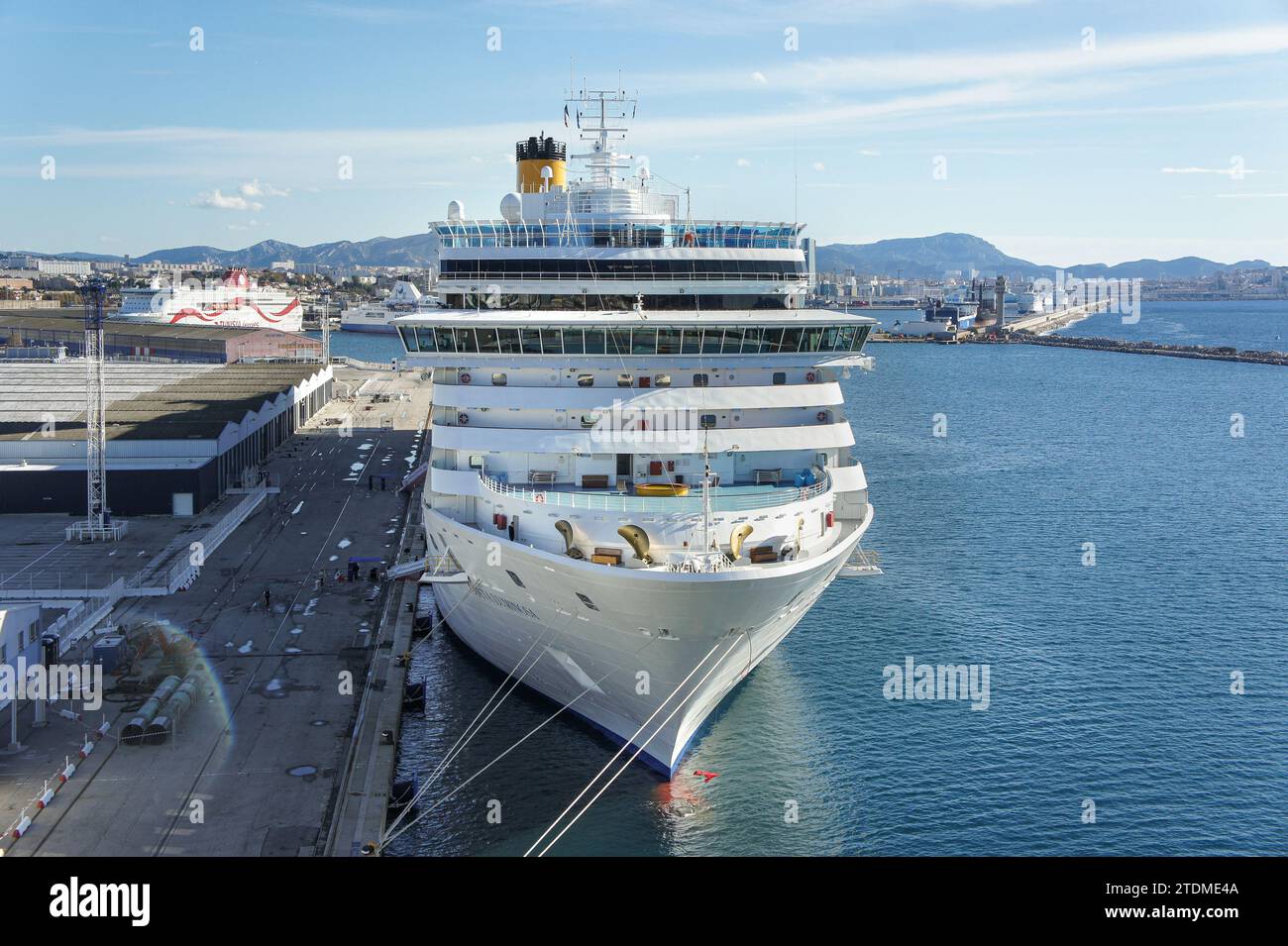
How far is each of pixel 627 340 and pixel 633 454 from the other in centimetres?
261

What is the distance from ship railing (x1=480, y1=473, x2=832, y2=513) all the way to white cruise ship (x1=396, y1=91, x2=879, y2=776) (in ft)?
0.22

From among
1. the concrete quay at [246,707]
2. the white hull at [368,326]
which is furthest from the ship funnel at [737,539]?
the white hull at [368,326]

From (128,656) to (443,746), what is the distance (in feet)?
25.9

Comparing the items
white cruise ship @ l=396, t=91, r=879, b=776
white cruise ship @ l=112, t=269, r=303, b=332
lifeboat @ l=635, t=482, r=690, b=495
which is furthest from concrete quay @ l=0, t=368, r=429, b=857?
white cruise ship @ l=112, t=269, r=303, b=332

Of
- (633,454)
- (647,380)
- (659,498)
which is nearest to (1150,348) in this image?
(647,380)

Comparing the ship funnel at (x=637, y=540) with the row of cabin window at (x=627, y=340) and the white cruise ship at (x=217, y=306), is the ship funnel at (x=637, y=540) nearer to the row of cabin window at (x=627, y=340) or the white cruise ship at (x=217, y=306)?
the row of cabin window at (x=627, y=340)

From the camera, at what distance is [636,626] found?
2116 centimetres

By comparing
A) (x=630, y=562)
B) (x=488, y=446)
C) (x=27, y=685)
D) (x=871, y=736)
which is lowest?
(x=871, y=736)

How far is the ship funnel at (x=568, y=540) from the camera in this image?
860 inches

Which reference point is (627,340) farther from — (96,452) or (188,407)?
(188,407)

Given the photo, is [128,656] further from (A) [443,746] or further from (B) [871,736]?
(B) [871,736]

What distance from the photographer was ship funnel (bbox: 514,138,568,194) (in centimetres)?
3528
